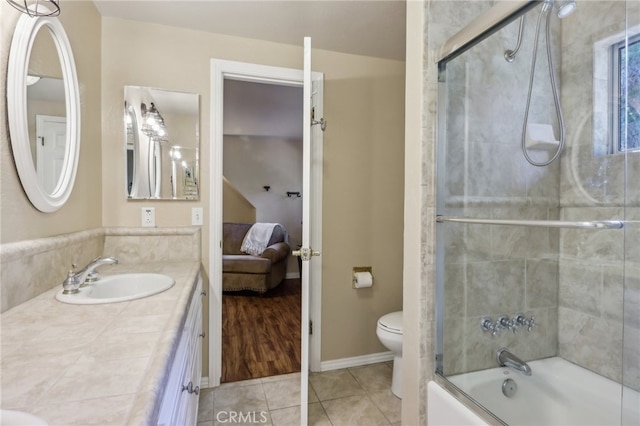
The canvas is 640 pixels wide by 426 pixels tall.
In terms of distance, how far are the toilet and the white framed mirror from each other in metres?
1.85

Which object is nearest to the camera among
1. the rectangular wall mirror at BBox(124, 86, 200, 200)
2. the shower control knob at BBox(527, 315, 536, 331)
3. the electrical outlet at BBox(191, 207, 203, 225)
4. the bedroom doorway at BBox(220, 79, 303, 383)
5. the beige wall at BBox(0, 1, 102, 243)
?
the beige wall at BBox(0, 1, 102, 243)

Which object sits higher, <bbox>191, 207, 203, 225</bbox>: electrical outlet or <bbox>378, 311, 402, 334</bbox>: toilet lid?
<bbox>191, 207, 203, 225</bbox>: electrical outlet

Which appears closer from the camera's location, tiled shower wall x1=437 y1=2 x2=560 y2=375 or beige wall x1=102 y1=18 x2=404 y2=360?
tiled shower wall x1=437 y1=2 x2=560 y2=375

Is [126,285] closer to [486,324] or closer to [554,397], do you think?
[486,324]

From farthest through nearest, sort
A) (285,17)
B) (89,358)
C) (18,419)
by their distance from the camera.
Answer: (285,17)
(89,358)
(18,419)

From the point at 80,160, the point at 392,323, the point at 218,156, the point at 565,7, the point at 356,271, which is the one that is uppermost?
the point at 565,7

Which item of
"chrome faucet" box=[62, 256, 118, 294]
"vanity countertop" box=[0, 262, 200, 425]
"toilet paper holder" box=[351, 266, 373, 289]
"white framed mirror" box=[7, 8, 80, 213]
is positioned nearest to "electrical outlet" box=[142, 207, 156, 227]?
"white framed mirror" box=[7, 8, 80, 213]

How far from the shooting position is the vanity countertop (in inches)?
21.1

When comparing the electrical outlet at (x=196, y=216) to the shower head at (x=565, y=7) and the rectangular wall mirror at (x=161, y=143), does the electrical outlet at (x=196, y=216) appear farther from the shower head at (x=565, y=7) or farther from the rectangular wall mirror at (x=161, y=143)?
the shower head at (x=565, y=7)

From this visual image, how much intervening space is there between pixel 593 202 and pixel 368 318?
61.5 inches

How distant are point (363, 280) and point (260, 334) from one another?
134 centimetres

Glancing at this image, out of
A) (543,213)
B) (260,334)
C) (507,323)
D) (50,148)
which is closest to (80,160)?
(50,148)

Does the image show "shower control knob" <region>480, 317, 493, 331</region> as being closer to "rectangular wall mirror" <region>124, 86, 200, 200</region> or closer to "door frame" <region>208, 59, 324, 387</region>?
"door frame" <region>208, 59, 324, 387</region>

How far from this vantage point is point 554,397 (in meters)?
1.41
